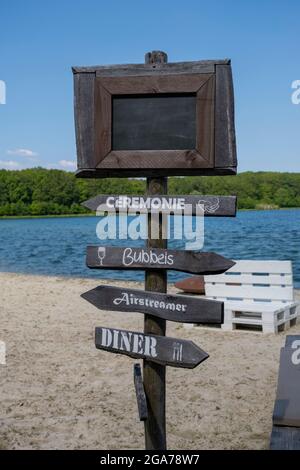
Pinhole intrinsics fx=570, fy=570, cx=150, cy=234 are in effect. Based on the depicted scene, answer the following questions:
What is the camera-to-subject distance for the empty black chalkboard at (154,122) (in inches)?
173

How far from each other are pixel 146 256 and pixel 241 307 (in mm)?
6088

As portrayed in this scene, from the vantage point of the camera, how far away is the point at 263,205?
10881cm

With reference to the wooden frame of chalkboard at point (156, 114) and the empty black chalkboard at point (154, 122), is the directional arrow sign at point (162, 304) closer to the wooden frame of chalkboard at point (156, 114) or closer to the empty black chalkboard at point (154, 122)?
the wooden frame of chalkboard at point (156, 114)

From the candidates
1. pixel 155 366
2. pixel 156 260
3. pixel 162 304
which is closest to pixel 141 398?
pixel 155 366

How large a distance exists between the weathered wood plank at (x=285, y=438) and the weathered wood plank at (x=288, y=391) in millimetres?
52

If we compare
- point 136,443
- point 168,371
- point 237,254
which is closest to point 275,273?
point 168,371

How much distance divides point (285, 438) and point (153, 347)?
1.16 m

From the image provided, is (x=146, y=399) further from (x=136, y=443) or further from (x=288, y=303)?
(x=288, y=303)

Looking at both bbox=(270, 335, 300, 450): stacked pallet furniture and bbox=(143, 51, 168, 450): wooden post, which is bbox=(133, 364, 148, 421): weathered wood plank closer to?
bbox=(143, 51, 168, 450): wooden post

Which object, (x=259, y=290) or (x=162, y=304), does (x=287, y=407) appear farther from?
(x=259, y=290)

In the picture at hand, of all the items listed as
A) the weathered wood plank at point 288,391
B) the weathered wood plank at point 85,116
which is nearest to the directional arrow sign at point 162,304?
the weathered wood plank at point 288,391

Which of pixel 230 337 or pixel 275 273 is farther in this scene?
pixel 275 273

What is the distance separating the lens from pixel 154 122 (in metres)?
4.42

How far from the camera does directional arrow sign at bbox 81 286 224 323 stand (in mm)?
4270
